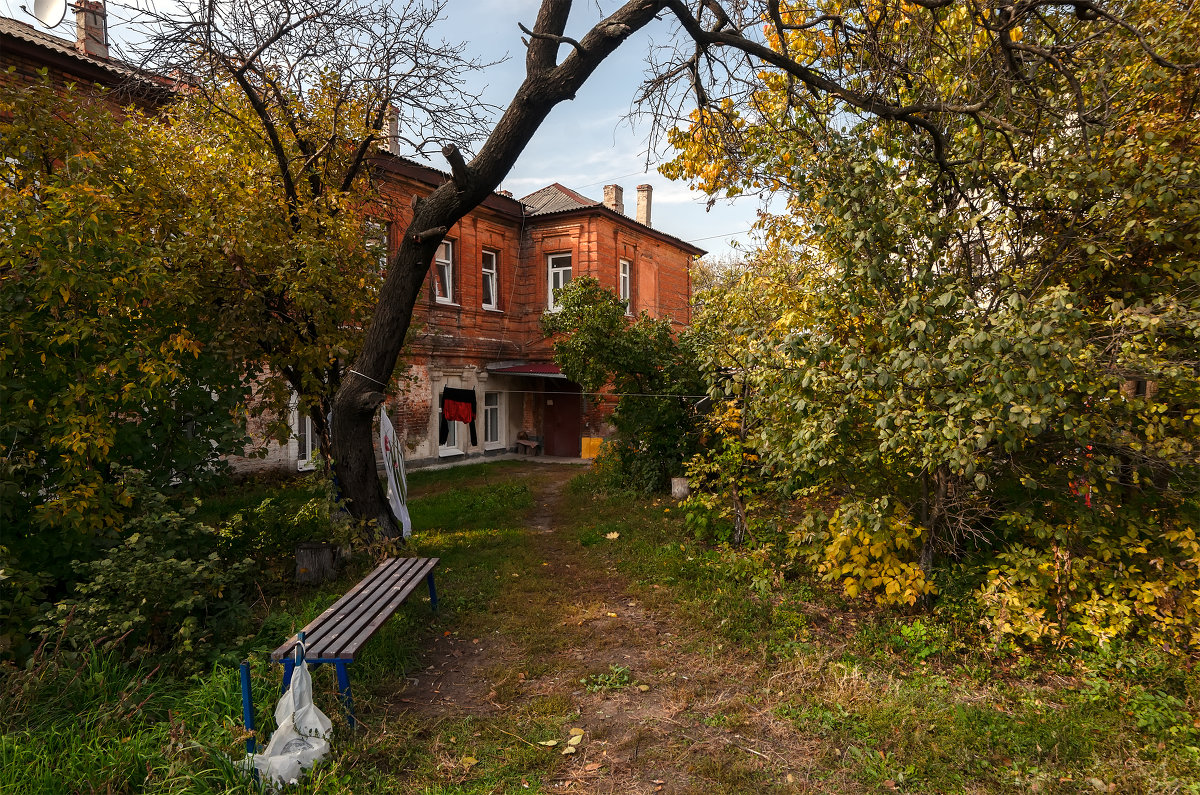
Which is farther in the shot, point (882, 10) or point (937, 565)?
point (937, 565)

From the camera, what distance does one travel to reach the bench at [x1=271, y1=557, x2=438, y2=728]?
3.61 metres

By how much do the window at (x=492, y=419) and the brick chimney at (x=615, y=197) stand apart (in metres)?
8.46

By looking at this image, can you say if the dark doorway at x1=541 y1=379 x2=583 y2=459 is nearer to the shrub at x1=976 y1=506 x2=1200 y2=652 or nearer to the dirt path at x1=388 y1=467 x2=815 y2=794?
the dirt path at x1=388 y1=467 x2=815 y2=794

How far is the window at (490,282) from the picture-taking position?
17.5m

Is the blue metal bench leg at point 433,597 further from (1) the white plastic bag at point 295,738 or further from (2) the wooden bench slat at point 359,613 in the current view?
(1) the white plastic bag at point 295,738

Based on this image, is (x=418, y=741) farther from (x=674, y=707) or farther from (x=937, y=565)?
(x=937, y=565)

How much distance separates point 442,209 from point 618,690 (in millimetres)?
4553

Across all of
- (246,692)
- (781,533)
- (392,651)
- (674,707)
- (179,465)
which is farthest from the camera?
(781,533)

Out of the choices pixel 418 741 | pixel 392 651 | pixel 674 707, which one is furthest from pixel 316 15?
pixel 674 707

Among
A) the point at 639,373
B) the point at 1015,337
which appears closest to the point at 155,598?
the point at 1015,337

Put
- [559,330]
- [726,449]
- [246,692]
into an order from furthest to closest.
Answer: [559,330] → [726,449] → [246,692]

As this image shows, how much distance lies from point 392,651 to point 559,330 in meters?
7.37

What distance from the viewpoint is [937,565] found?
5602 mm

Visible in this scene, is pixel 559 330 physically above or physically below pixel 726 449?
above
